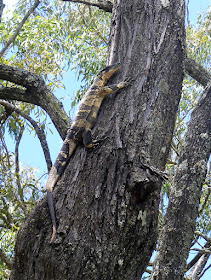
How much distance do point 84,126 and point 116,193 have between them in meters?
0.96

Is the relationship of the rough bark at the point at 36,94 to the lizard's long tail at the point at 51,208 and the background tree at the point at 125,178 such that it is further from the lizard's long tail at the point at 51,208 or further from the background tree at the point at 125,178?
the lizard's long tail at the point at 51,208

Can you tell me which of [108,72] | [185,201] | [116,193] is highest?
[108,72]

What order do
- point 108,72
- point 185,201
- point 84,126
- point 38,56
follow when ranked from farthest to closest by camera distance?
point 38,56 → point 185,201 → point 84,126 → point 108,72

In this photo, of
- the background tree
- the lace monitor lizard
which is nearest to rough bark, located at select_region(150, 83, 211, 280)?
the background tree

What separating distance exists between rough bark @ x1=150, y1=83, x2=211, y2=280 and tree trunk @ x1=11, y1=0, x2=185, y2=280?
127 centimetres

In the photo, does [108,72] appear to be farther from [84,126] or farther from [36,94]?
[36,94]

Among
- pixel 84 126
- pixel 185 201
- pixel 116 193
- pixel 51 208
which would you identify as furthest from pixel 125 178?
pixel 185 201

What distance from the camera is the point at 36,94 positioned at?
9.14 feet

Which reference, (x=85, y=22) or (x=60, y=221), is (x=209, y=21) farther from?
(x=60, y=221)

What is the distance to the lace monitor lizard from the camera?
6.94ft

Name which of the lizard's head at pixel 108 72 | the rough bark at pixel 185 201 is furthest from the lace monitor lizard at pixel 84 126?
the rough bark at pixel 185 201

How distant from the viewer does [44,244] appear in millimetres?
1786

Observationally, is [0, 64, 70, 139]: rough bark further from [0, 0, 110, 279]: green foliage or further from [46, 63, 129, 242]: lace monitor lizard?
[0, 0, 110, 279]: green foliage

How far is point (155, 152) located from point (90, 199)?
438 mm
